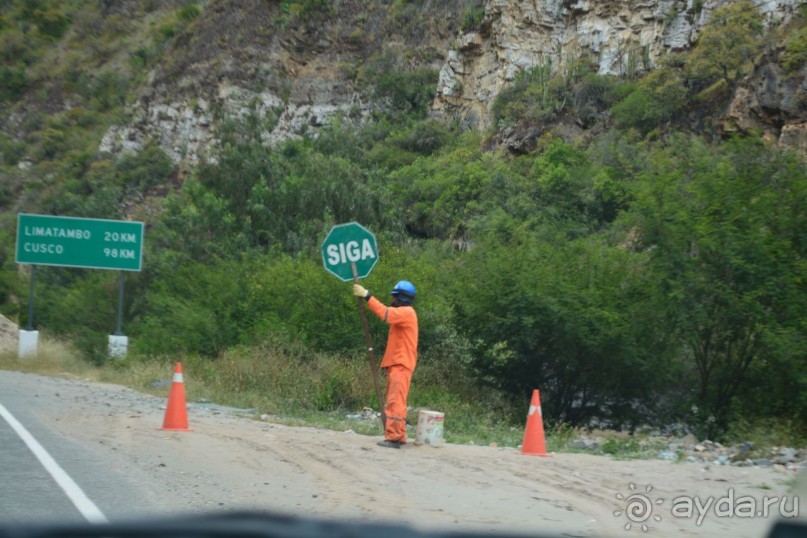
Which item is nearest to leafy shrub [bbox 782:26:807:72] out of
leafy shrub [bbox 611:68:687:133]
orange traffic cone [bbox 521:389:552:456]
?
leafy shrub [bbox 611:68:687:133]

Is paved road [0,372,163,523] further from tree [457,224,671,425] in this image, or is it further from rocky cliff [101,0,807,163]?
rocky cliff [101,0,807,163]

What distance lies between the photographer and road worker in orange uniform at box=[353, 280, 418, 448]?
12203 mm

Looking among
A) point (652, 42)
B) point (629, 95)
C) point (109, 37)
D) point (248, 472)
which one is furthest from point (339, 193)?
Answer: point (109, 37)

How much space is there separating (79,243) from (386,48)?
41.3 metres

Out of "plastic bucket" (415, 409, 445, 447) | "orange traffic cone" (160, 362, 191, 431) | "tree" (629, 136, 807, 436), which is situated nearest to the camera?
"plastic bucket" (415, 409, 445, 447)

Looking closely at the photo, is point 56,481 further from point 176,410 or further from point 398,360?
point 398,360

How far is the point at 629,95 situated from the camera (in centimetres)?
4525

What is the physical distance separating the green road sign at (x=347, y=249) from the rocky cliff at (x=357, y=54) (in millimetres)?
33971

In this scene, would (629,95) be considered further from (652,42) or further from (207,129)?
(207,129)

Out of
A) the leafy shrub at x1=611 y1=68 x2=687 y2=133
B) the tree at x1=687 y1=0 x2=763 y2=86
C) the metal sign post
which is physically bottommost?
the metal sign post

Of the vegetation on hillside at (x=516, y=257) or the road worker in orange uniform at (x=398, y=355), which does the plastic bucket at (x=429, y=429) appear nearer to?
the road worker in orange uniform at (x=398, y=355)

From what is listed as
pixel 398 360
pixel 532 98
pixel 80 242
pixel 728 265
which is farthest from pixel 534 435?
pixel 532 98

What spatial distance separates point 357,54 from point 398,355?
189ft

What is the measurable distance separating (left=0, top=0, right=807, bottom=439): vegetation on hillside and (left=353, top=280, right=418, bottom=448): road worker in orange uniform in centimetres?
633
